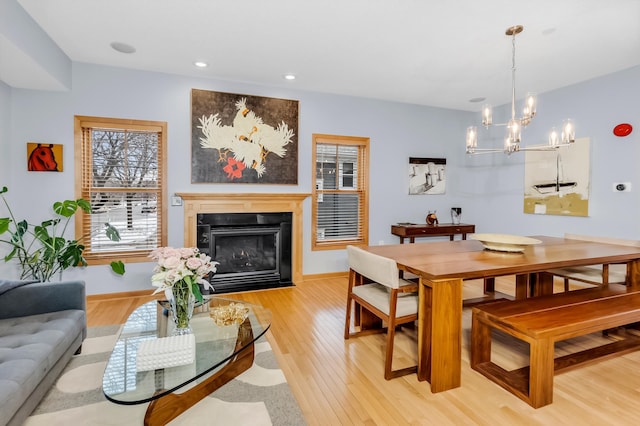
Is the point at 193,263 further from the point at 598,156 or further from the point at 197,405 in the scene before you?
the point at 598,156

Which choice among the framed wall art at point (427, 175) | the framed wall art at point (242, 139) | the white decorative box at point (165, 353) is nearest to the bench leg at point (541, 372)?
the white decorative box at point (165, 353)

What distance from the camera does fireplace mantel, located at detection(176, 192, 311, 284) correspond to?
4012 mm

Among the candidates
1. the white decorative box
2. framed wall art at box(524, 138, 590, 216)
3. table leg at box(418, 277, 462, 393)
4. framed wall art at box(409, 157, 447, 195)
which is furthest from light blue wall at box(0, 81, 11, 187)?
framed wall art at box(524, 138, 590, 216)

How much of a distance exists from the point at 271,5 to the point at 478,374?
124 inches

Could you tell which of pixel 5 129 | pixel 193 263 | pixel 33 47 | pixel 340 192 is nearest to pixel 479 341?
pixel 193 263

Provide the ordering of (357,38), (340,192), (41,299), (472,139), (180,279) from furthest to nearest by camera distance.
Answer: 1. (340,192)
2. (357,38)
3. (472,139)
4. (41,299)
5. (180,279)

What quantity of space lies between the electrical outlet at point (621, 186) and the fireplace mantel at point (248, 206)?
376cm

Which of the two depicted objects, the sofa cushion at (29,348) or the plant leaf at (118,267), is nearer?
the sofa cushion at (29,348)

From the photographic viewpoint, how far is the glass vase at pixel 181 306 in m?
1.93

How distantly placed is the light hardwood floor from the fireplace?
1.35m

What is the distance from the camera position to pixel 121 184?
3.87 metres

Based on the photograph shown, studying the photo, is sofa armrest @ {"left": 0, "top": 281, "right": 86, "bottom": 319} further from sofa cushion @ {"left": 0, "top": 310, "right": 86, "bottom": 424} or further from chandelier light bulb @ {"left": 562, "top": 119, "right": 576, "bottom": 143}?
chandelier light bulb @ {"left": 562, "top": 119, "right": 576, "bottom": 143}

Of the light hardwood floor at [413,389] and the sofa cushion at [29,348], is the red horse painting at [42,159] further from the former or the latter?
the sofa cushion at [29,348]

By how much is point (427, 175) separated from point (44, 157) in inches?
203
